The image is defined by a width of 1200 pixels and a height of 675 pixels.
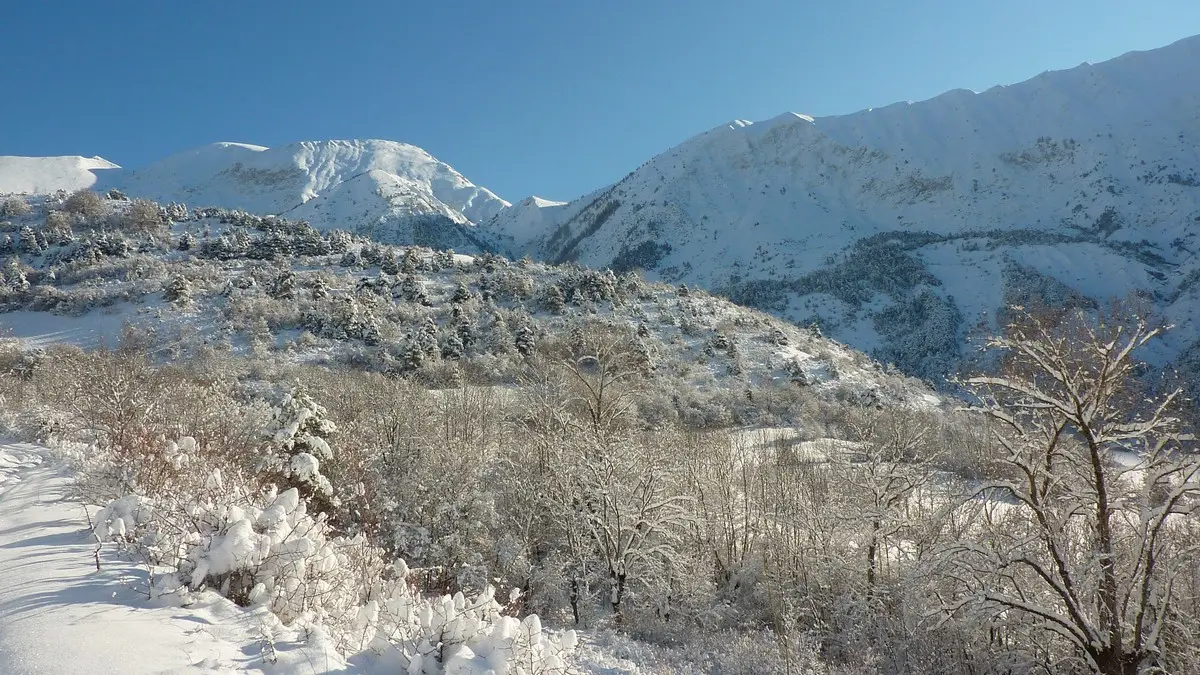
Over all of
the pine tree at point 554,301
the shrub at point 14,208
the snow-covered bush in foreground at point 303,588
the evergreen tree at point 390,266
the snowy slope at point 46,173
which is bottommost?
the snow-covered bush in foreground at point 303,588

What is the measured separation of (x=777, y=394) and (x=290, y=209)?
395 feet

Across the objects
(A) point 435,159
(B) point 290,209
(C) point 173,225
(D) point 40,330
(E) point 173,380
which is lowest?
(E) point 173,380

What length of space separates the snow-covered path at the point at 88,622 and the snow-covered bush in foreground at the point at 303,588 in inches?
11.4

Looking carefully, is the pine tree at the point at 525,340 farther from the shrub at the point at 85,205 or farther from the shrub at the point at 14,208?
the shrub at the point at 14,208

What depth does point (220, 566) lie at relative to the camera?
504cm

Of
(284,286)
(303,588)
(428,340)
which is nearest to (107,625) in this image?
→ (303,588)

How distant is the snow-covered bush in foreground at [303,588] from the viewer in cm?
489

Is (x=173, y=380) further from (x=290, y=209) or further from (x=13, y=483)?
(x=290, y=209)

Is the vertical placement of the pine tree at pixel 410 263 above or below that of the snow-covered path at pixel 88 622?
above

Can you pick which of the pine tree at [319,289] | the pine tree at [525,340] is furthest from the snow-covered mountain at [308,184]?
the pine tree at [525,340]

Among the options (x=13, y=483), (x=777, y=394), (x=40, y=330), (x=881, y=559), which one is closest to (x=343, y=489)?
(x=13, y=483)

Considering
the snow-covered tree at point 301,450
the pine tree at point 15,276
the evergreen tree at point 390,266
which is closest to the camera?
the snow-covered tree at point 301,450

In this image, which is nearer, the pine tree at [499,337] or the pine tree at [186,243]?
the pine tree at [499,337]

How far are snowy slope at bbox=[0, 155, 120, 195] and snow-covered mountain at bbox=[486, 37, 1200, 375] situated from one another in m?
90.4
